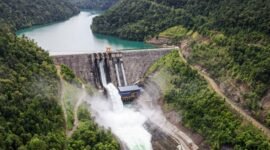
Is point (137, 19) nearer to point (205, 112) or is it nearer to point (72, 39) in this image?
point (72, 39)

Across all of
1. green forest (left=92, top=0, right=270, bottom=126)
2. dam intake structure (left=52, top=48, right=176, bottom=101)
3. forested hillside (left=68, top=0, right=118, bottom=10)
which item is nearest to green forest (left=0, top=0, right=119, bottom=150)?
dam intake structure (left=52, top=48, right=176, bottom=101)

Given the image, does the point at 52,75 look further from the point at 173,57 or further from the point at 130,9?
the point at 130,9

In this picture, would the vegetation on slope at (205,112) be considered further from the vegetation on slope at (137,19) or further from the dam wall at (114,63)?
the vegetation on slope at (137,19)

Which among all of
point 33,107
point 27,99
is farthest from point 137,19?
point 33,107

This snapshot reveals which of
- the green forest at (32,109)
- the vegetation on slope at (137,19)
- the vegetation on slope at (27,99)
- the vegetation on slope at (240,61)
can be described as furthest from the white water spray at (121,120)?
the vegetation on slope at (137,19)

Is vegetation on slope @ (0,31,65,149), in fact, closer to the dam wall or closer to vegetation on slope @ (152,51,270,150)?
the dam wall

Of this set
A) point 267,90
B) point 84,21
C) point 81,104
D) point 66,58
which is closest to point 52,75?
point 81,104
